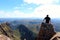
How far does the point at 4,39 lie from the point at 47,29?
36.4ft

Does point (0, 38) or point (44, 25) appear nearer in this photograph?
point (0, 38)

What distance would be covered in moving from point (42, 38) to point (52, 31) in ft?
10.1

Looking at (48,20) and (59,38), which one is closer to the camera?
(59,38)

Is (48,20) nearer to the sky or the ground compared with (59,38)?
nearer to the sky

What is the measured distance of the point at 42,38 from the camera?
160 ft

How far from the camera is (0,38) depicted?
42.7 m

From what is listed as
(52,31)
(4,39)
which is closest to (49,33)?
(52,31)

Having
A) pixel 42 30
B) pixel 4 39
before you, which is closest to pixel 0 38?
pixel 4 39

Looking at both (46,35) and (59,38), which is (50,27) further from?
(59,38)

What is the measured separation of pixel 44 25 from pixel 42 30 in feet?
4.41

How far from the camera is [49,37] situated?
48219mm

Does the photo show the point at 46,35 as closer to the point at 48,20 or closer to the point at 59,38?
the point at 48,20

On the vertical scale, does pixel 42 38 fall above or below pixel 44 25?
below

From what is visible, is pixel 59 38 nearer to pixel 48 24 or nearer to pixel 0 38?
pixel 48 24
